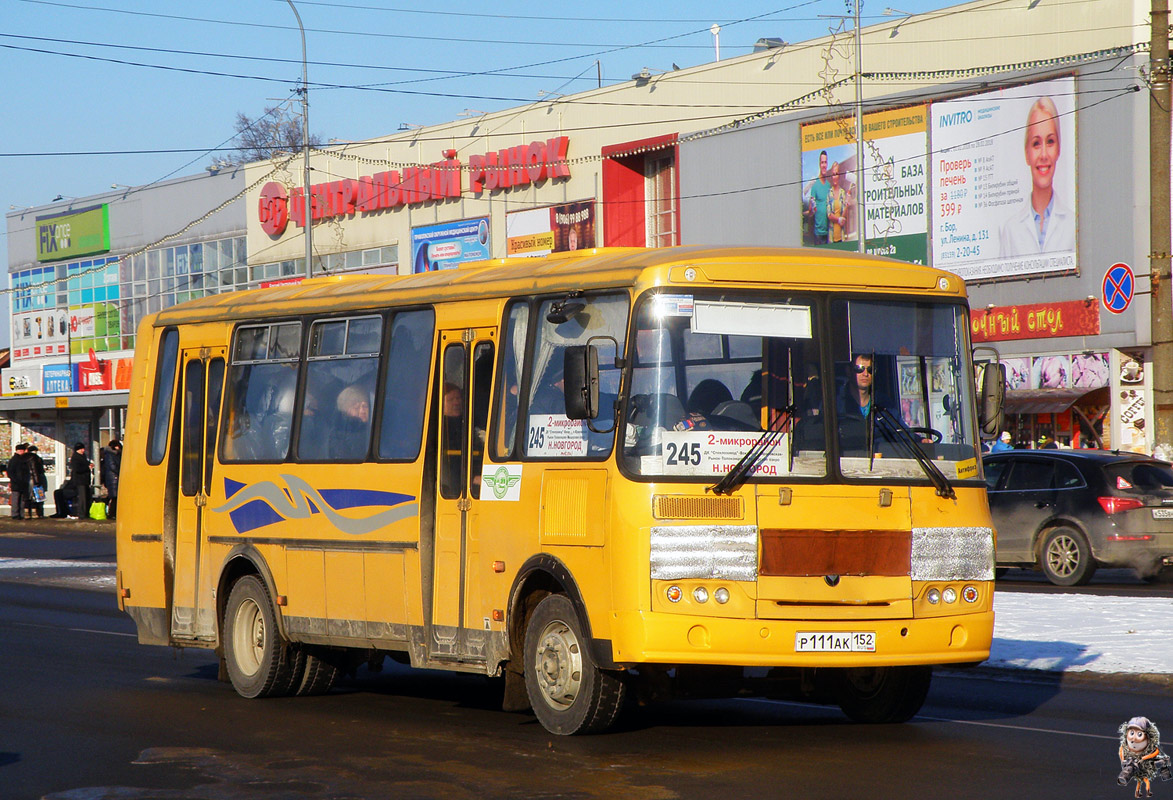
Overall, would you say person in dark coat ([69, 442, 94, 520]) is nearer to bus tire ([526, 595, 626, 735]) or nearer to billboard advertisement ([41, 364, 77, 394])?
billboard advertisement ([41, 364, 77, 394])

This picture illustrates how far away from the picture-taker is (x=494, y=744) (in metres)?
9.69

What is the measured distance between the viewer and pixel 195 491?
13055 millimetres

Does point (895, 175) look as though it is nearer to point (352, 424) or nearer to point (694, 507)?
point (352, 424)

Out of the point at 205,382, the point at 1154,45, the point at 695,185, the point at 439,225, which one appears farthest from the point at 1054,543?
the point at 439,225

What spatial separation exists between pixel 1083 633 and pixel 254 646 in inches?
277

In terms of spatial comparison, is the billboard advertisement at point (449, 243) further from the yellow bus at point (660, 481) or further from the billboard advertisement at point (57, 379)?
the yellow bus at point (660, 481)

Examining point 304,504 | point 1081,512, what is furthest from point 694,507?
point 1081,512

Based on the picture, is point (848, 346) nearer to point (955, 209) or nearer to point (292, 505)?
point (292, 505)

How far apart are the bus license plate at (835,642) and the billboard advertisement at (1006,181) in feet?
85.0

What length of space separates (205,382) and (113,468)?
26.4m

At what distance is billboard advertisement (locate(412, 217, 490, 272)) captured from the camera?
1967 inches

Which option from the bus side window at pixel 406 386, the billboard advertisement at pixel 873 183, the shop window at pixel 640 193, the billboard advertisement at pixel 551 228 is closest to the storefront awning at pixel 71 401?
the billboard advertisement at pixel 551 228

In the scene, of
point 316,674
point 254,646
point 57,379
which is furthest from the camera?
point 57,379

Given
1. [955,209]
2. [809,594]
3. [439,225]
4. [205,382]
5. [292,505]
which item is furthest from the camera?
[439,225]
